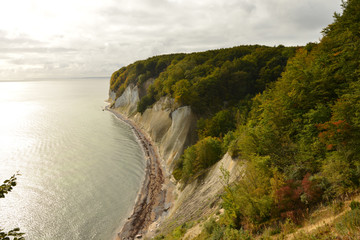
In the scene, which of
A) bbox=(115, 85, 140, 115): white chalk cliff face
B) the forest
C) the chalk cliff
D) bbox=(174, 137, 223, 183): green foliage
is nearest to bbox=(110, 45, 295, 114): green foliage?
the chalk cliff

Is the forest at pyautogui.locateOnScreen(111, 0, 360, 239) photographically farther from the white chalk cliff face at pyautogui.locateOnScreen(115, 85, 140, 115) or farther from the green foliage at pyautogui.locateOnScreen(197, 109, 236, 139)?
the white chalk cliff face at pyautogui.locateOnScreen(115, 85, 140, 115)

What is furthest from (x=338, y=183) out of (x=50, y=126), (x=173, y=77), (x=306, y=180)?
(x=50, y=126)

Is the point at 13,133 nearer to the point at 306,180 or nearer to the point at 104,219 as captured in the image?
the point at 104,219

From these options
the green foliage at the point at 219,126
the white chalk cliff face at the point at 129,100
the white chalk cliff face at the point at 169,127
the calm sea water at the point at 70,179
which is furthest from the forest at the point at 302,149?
the white chalk cliff face at the point at 129,100

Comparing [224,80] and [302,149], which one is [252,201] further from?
[224,80]

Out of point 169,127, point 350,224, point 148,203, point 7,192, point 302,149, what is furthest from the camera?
point 169,127

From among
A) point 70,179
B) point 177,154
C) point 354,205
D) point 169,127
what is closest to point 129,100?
point 169,127
